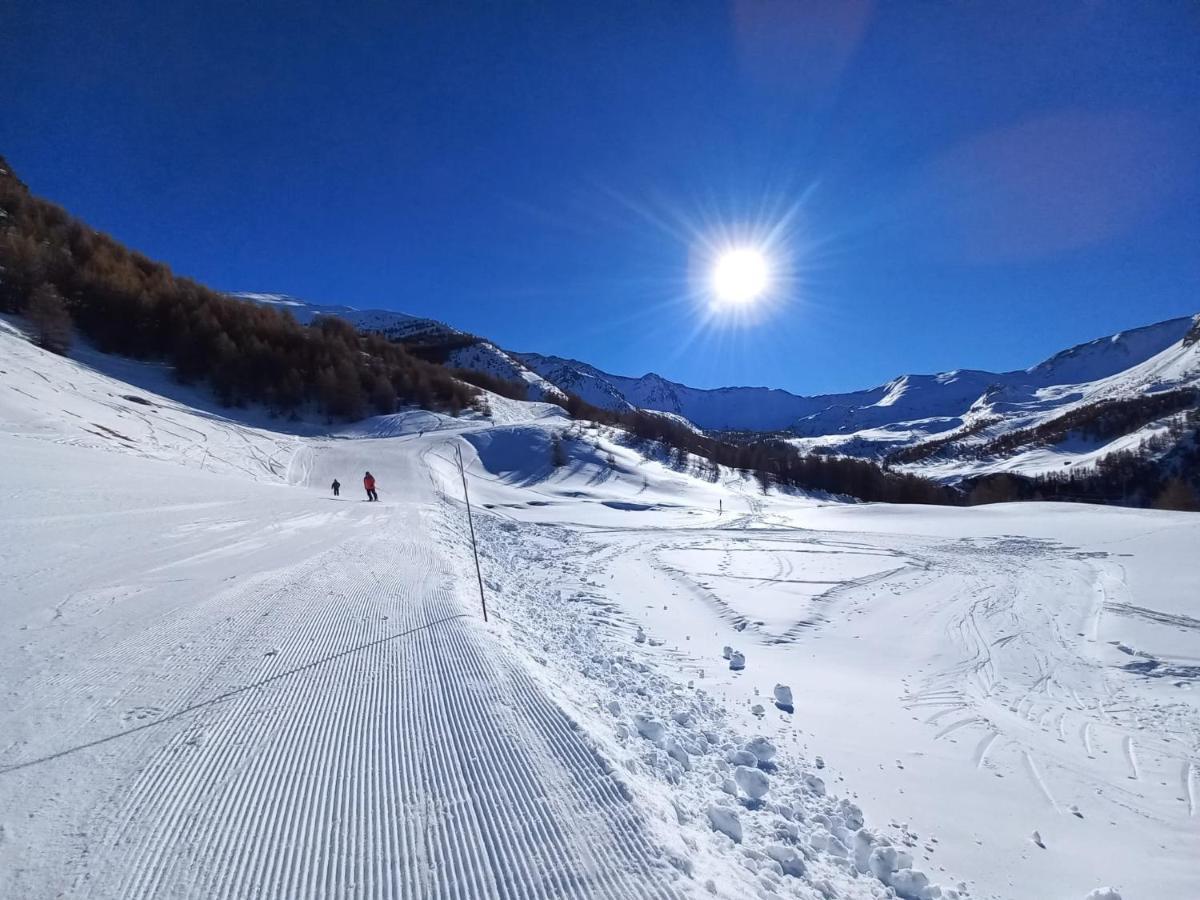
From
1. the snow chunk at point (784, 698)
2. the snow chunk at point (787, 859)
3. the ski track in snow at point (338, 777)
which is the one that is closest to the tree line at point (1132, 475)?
the snow chunk at point (784, 698)

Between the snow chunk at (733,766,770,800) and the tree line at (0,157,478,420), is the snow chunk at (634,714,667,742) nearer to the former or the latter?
the snow chunk at (733,766,770,800)

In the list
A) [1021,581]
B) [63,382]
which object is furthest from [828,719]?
[63,382]

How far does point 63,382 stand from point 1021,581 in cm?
4667

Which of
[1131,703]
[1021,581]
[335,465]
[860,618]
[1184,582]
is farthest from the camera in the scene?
[335,465]

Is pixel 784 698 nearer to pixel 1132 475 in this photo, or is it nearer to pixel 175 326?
pixel 175 326

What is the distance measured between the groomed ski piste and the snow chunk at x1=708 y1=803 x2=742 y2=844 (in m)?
0.02

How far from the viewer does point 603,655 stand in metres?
8.34

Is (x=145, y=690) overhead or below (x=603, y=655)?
overhead

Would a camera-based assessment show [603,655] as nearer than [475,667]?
No

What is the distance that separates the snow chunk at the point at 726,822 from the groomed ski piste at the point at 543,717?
0.02 meters

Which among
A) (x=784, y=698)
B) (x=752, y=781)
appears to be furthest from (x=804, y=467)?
(x=752, y=781)

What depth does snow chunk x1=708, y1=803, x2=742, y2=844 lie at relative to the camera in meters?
3.97

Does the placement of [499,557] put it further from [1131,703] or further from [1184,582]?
[1184,582]

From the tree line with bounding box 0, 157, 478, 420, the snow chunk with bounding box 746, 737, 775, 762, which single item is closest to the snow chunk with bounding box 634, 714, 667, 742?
the snow chunk with bounding box 746, 737, 775, 762
